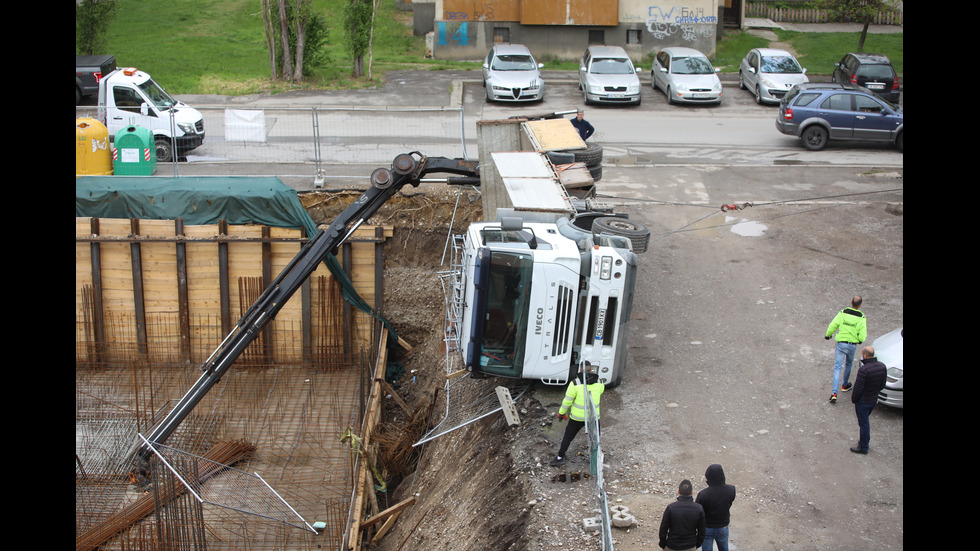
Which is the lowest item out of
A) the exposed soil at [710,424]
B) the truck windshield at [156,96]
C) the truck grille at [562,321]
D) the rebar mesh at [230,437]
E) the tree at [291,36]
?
the rebar mesh at [230,437]

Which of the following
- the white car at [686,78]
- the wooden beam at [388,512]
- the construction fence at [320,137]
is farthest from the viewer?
the white car at [686,78]

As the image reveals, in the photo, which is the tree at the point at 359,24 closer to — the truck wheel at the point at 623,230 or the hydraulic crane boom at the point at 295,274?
the hydraulic crane boom at the point at 295,274

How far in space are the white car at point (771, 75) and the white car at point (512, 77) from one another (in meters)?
7.28

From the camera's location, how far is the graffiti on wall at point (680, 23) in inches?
1345

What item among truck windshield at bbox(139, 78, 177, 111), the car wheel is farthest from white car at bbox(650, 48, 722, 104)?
truck windshield at bbox(139, 78, 177, 111)

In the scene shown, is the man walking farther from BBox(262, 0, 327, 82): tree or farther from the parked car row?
BBox(262, 0, 327, 82): tree

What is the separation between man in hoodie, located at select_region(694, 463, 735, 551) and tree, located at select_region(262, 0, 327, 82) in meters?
25.4

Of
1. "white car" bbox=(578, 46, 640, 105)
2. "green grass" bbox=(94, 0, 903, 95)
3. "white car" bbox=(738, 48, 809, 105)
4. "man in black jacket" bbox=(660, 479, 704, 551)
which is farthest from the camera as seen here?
"green grass" bbox=(94, 0, 903, 95)

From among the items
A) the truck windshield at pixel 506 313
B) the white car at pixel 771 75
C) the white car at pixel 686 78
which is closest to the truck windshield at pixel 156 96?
the truck windshield at pixel 506 313

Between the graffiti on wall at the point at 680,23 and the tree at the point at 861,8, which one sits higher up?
the tree at the point at 861,8

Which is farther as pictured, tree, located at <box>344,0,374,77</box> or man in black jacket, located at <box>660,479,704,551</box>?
tree, located at <box>344,0,374,77</box>

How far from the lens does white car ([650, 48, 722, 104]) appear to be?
2766cm

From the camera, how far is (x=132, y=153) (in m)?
18.8

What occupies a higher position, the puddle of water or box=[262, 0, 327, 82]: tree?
box=[262, 0, 327, 82]: tree
